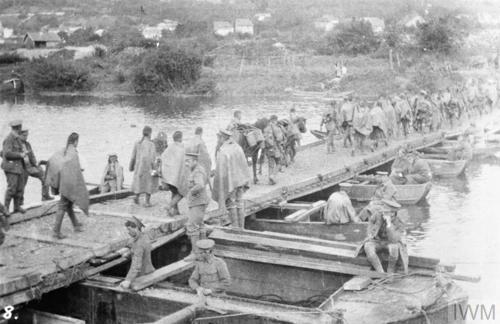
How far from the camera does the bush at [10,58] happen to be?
204 ft

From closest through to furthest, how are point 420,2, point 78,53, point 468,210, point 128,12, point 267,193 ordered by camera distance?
point 267,193, point 468,210, point 78,53, point 128,12, point 420,2

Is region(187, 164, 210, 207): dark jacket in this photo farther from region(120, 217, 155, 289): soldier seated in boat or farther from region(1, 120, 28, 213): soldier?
region(1, 120, 28, 213): soldier

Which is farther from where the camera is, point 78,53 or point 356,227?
point 78,53

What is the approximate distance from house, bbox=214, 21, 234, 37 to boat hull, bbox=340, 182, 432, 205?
73.6 m

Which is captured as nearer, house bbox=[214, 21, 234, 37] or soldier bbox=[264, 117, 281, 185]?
soldier bbox=[264, 117, 281, 185]

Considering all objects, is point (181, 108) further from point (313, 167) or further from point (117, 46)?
point (313, 167)

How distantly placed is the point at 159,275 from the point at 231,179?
2.80 m

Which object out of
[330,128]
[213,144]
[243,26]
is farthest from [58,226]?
[243,26]

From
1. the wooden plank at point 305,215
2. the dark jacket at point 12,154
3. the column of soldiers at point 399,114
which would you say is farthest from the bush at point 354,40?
the dark jacket at point 12,154

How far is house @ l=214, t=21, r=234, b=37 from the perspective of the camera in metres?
90.4

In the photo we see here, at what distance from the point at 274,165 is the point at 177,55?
43.7m

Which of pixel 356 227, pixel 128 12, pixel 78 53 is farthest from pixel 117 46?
pixel 356 227

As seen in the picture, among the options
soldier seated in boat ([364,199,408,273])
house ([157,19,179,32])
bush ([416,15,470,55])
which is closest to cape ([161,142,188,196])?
soldier seated in boat ([364,199,408,273])

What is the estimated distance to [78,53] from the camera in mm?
69875
